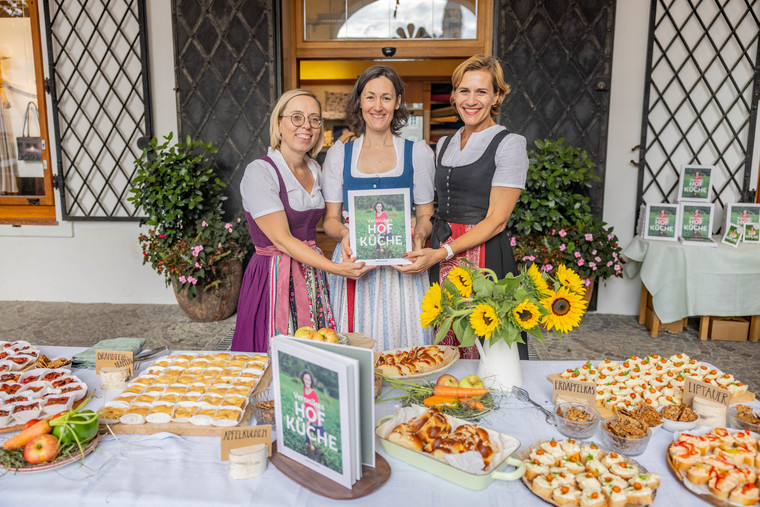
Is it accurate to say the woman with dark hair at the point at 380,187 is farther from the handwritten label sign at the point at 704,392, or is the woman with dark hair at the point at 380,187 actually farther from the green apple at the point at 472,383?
the handwritten label sign at the point at 704,392

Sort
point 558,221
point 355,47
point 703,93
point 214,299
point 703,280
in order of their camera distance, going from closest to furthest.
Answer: point 703,280 < point 558,221 < point 703,93 < point 214,299 < point 355,47

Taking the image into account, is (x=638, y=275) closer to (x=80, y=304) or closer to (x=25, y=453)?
(x=25, y=453)

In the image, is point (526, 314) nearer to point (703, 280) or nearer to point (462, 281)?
point (462, 281)

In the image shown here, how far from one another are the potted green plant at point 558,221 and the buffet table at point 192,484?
2826 millimetres

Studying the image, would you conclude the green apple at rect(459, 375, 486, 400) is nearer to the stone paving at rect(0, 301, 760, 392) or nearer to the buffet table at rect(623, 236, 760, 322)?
the stone paving at rect(0, 301, 760, 392)

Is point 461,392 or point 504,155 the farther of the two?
point 504,155

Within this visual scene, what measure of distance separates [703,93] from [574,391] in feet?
12.3

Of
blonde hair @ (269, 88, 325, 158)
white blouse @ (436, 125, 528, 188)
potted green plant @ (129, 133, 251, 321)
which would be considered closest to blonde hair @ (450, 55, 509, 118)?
white blouse @ (436, 125, 528, 188)

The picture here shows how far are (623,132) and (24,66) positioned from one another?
5.02m

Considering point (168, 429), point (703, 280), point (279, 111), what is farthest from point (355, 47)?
point (168, 429)

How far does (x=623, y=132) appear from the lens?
14.4ft

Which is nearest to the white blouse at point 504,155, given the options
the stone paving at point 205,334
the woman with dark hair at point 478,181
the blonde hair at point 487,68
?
the woman with dark hair at point 478,181

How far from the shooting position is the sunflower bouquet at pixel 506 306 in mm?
A: 1405

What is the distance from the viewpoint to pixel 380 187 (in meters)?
2.20
